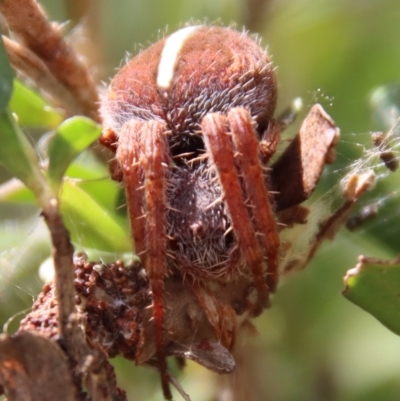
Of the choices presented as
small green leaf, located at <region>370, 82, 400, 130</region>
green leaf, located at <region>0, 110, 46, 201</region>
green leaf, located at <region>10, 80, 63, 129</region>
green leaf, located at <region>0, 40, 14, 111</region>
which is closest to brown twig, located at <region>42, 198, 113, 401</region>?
green leaf, located at <region>0, 110, 46, 201</region>

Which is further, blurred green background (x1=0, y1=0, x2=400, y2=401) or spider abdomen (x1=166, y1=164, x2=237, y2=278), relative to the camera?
blurred green background (x1=0, y1=0, x2=400, y2=401)

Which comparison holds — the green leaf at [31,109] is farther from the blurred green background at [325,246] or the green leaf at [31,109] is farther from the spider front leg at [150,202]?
the spider front leg at [150,202]

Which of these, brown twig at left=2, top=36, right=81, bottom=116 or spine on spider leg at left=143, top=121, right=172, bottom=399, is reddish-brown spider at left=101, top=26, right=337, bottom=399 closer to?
spine on spider leg at left=143, top=121, right=172, bottom=399

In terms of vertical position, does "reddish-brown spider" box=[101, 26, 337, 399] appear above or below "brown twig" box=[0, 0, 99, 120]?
below

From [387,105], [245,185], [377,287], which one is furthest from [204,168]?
[387,105]

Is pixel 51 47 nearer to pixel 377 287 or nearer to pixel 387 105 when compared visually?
pixel 387 105

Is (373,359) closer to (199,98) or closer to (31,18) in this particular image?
(199,98)

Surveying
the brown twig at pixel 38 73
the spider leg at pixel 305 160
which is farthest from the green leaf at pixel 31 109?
the spider leg at pixel 305 160
